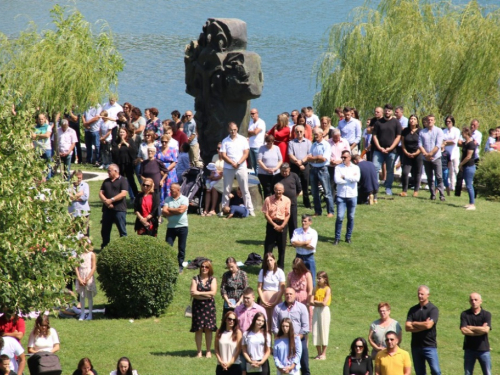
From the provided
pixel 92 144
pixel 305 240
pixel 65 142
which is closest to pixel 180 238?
pixel 305 240

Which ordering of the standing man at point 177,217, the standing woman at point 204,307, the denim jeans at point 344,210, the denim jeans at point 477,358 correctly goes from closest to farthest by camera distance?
the denim jeans at point 477,358 → the standing woman at point 204,307 → the standing man at point 177,217 → the denim jeans at point 344,210

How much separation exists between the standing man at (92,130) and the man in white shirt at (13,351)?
1470 cm

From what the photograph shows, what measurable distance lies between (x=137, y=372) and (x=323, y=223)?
789cm

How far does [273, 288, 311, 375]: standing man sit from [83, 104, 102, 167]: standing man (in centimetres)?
1467

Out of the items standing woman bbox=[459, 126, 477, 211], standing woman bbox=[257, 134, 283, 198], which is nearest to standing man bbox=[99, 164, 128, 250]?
standing woman bbox=[257, 134, 283, 198]

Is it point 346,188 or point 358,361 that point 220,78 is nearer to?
point 346,188

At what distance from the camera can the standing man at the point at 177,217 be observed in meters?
17.2

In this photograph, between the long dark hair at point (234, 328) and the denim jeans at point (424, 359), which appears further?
the denim jeans at point (424, 359)

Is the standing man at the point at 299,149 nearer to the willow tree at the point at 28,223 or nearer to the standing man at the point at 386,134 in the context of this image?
the standing man at the point at 386,134

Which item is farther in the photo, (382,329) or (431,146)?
(431,146)

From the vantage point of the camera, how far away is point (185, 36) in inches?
2566

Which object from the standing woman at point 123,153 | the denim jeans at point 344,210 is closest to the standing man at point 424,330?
the denim jeans at point 344,210

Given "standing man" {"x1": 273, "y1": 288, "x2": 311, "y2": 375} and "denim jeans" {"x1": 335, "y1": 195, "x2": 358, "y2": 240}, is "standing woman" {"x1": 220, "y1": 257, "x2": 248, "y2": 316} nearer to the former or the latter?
"standing man" {"x1": 273, "y1": 288, "x2": 311, "y2": 375}

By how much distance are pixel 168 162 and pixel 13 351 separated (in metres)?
8.20
